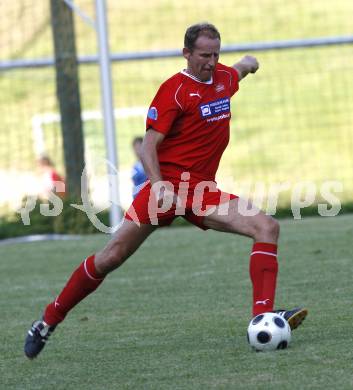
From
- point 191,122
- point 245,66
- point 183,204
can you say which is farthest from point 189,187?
point 245,66

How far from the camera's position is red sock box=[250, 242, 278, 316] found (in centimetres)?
602

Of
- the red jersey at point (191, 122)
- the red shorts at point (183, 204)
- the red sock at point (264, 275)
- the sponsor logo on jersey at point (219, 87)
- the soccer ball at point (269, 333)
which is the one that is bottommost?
the soccer ball at point (269, 333)

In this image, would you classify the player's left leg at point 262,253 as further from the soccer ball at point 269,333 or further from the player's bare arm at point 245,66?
the player's bare arm at point 245,66

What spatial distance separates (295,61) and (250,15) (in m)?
3.66

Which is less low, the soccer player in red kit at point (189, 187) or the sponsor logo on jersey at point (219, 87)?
the sponsor logo on jersey at point (219, 87)

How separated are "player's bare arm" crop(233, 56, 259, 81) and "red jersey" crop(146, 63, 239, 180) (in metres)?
0.42

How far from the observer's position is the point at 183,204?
6184mm

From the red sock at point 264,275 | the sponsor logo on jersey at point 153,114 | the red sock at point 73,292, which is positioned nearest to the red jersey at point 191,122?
the sponsor logo on jersey at point 153,114

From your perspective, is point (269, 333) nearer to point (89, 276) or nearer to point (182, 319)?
point (89, 276)

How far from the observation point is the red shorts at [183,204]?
6.18m

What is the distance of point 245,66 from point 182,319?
1.68m

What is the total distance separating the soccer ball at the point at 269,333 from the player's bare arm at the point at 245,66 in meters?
1.61

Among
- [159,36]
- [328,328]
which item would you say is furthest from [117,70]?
[328,328]

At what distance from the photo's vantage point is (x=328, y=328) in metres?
6.46
